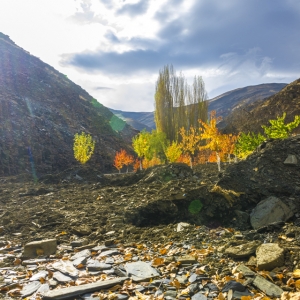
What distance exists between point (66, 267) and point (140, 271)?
3.43ft

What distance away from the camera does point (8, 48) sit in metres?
45.5

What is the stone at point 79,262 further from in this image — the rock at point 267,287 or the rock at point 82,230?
the rock at point 267,287

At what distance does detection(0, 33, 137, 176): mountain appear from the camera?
22.3m

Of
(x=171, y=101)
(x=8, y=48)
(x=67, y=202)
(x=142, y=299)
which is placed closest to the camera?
(x=142, y=299)

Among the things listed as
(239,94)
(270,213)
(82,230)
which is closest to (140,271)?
(82,230)

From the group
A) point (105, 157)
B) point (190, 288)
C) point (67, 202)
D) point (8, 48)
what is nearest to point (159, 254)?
point (190, 288)

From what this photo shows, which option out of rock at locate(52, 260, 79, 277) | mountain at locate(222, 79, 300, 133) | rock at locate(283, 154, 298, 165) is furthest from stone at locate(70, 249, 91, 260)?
mountain at locate(222, 79, 300, 133)

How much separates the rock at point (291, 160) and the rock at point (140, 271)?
413 centimetres

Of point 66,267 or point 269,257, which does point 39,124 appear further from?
point 269,257

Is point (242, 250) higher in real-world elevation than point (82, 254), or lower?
higher

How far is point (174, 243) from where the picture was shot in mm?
3949

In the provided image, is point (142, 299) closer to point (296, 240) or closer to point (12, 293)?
point (12, 293)

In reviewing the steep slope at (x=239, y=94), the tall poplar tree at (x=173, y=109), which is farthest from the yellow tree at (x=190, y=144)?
the steep slope at (x=239, y=94)

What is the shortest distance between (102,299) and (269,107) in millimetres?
41523
